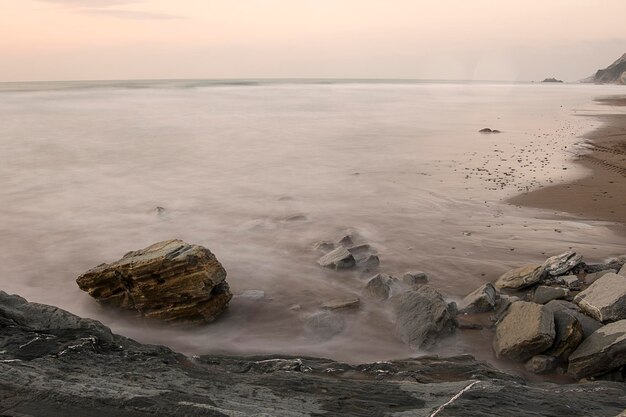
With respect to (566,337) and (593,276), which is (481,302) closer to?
(566,337)

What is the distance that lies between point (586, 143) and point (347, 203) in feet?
60.1

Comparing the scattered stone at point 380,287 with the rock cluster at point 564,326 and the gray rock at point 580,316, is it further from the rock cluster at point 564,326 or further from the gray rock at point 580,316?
the gray rock at point 580,316

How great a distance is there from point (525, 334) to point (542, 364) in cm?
44

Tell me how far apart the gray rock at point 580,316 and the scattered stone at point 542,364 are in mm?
672

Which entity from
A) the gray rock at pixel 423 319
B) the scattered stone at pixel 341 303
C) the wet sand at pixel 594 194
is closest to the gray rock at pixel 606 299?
the gray rock at pixel 423 319

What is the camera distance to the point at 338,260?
10266 millimetres

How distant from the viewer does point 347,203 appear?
15.8m

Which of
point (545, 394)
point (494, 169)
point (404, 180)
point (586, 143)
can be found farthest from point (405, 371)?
point (586, 143)

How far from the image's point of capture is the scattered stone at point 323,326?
792 centimetres

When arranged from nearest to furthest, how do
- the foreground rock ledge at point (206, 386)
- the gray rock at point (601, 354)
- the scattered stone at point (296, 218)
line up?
the foreground rock ledge at point (206, 386) → the gray rock at point (601, 354) → the scattered stone at point (296, 218)

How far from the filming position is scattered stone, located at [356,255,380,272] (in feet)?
33.6

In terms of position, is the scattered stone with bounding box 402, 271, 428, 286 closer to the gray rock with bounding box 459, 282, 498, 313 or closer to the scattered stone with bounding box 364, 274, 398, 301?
the scattered stone with bounding box 364, 274, 398, 301

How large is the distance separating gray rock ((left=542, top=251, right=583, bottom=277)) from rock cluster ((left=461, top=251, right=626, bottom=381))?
0.38m

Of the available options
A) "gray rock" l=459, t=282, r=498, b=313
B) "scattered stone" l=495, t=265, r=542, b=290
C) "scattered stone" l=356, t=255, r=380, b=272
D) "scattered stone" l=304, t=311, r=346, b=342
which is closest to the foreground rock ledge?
"scattered stone" l=304, t=311, r=346, b=342
